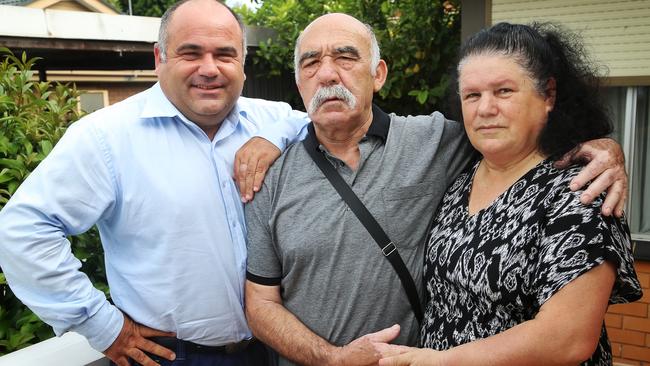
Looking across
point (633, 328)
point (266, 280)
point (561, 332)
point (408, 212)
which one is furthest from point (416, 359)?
point (633, 328)

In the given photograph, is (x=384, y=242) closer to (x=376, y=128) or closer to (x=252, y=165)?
(x=376, y=128)

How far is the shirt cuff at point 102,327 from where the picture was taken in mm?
2072

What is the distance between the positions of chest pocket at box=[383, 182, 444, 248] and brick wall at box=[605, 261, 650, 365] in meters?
2.87

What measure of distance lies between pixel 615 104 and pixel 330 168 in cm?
303

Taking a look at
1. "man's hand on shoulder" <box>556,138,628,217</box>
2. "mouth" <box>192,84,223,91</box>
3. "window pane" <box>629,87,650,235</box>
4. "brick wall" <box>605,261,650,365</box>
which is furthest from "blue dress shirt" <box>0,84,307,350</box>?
"brick wall" <box>605,261,650,365</box>

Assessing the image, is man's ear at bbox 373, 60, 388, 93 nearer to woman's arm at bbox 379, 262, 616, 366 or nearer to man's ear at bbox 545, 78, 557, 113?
man's ear at bbox 545, 78, 557, 113

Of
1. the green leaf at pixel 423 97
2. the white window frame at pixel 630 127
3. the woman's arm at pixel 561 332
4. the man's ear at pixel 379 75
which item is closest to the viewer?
→ the woman's arm at pixel 561 332

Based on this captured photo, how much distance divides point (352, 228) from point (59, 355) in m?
1.28

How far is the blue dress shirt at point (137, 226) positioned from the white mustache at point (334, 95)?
0.92ft

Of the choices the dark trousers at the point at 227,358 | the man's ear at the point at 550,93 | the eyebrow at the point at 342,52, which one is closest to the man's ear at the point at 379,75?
the eyebrow at the point at 342,52

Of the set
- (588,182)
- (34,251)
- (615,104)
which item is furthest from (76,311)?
(615,104)

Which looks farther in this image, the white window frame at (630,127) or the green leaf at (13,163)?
the white window frame at (630,127)

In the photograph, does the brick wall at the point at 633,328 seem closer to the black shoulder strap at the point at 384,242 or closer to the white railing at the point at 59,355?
the black shoulder strap at the point at 384,242

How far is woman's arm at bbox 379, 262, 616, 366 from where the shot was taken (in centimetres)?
152
